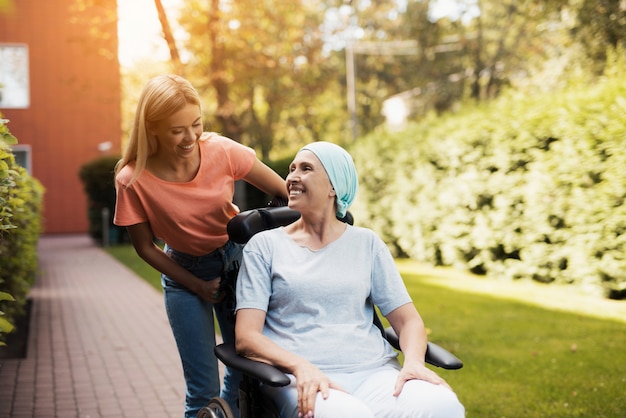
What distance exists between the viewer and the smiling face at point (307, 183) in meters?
2.97

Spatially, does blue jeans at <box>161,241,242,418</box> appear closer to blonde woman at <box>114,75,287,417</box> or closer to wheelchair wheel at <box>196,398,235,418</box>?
blonde woman at <box>114,75,287,417</box>

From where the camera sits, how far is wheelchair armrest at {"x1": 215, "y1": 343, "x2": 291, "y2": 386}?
2564 millimetres

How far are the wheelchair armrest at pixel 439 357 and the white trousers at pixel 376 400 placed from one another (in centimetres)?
16

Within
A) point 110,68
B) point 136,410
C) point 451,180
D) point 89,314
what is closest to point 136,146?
point 136,410

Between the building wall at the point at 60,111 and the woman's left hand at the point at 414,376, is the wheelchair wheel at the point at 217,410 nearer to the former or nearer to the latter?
the woman's left hand at the point at 414,376

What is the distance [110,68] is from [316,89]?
6940mm

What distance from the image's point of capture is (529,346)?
257 inches

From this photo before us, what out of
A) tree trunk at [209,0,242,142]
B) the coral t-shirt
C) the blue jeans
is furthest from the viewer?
tree trunk at [209,0,242,142]

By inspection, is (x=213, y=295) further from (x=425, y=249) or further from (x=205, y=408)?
(x=425, y=249)

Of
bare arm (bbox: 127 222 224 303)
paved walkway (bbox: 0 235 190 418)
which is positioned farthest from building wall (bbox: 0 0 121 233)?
bare arm (bbox: 127 222 224 303)

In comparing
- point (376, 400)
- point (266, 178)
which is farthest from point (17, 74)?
point (376, 400)

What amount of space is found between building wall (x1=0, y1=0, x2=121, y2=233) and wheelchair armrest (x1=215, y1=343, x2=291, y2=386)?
75.0 feet

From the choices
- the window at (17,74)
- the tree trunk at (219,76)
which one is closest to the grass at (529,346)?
the tree trunk at (219,76)

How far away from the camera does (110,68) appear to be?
2591 cm
